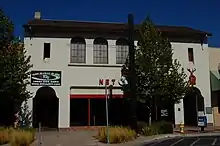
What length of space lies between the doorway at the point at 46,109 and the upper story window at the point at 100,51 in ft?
16.4

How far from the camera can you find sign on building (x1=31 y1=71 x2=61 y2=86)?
31.1 metres

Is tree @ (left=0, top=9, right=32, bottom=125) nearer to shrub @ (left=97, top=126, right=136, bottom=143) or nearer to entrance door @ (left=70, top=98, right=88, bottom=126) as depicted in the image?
entrance door @ (left=70, top=98, right=88, bottom=126)

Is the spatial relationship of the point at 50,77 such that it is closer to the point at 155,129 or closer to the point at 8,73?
the point at 8,73

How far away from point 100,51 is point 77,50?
6.88 feet

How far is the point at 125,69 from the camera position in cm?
3088

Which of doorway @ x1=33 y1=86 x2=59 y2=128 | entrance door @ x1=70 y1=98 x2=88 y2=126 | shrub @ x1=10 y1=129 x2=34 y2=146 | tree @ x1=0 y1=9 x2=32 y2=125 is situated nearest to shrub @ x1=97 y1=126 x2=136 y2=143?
shrub @ x1=10 y1=129 x2=34 y2=146

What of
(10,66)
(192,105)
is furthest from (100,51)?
(192,105)

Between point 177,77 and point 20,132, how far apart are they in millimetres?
13134

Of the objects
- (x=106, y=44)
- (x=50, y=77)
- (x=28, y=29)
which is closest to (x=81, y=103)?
(x=50, y=77)

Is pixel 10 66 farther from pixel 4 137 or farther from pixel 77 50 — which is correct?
pixel 77 50

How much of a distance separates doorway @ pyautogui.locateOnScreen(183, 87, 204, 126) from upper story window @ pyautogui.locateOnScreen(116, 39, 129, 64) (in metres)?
7.16

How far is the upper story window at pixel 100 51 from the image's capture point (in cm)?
3269

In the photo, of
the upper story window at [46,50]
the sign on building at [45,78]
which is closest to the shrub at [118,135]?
the sign on building at [45,78]

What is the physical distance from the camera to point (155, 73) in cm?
2736
